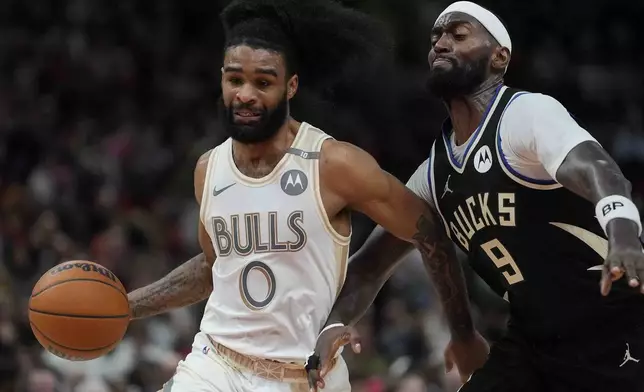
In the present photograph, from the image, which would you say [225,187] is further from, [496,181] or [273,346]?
[496,181]

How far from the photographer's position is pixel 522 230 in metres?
4.91

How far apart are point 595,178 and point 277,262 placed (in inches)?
54.2

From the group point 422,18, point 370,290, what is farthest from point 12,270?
point 370,290

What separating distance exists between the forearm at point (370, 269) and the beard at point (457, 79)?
2.50 feet

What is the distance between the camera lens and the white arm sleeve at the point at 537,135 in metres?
4.53

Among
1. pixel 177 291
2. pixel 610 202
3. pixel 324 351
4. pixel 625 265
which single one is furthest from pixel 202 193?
pixel 625 265

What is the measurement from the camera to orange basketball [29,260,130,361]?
5.08m

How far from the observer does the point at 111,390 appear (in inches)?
362

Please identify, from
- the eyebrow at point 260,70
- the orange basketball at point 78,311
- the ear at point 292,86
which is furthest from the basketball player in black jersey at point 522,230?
the orange basketball at point 78,311

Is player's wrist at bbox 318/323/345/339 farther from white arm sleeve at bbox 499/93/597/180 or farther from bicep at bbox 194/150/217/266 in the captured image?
white arm sleeve at bbox 499/93/597/180

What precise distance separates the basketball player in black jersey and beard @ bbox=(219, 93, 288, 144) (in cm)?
68

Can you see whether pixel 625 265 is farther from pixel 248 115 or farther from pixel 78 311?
pixel 78 311

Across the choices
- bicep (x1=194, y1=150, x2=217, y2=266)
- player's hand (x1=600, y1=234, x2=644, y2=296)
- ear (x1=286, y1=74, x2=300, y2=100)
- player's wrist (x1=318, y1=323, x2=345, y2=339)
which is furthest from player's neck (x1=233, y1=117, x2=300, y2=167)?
player's hand (x1=600, y1=234, x2=644, y2=296)

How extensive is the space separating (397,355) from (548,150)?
5663 millimetres
